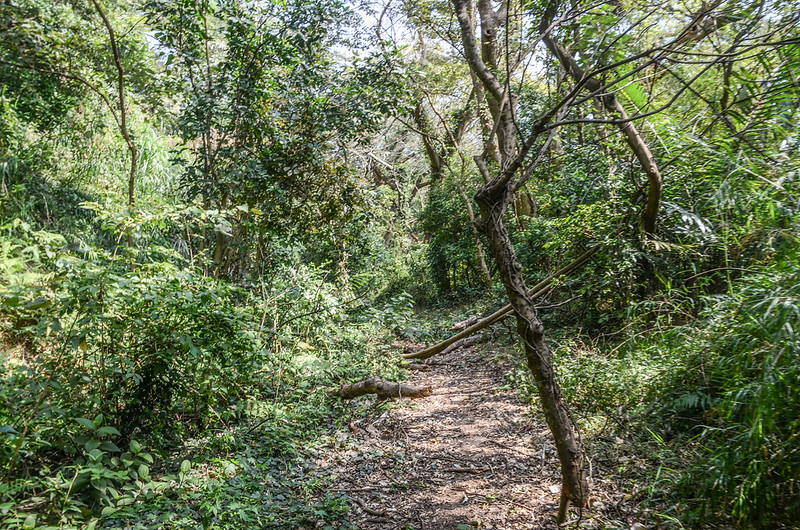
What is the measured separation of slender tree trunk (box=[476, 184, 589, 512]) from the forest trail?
41 cm

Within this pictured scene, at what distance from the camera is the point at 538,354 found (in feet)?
8.46

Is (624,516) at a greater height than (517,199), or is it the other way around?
(517,199)

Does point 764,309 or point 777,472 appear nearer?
point 777,472

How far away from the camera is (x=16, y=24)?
5305 millimetres

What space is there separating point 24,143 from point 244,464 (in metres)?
7.46

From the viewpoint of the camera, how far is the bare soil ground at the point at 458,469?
294 centimetres

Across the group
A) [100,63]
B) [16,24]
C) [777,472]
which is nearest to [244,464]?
[777,472]

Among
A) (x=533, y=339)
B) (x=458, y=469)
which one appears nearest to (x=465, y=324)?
(x=458, y=469)

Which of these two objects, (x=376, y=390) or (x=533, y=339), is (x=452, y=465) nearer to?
(x=376, y=390)

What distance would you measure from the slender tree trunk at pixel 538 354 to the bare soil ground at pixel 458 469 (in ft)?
0.83

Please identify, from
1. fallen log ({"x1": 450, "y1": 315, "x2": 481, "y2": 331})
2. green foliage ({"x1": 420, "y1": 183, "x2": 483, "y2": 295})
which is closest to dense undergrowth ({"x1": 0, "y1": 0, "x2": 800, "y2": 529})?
fallen log ({"x1": 450, "y1": 315, "x2": 481, "y2": 331})

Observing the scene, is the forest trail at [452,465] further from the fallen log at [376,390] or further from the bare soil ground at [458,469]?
the fallen log at [376,390]

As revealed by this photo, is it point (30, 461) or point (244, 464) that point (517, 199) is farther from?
point (30, 461)

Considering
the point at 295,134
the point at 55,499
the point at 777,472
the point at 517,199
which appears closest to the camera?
the point at 777,472
